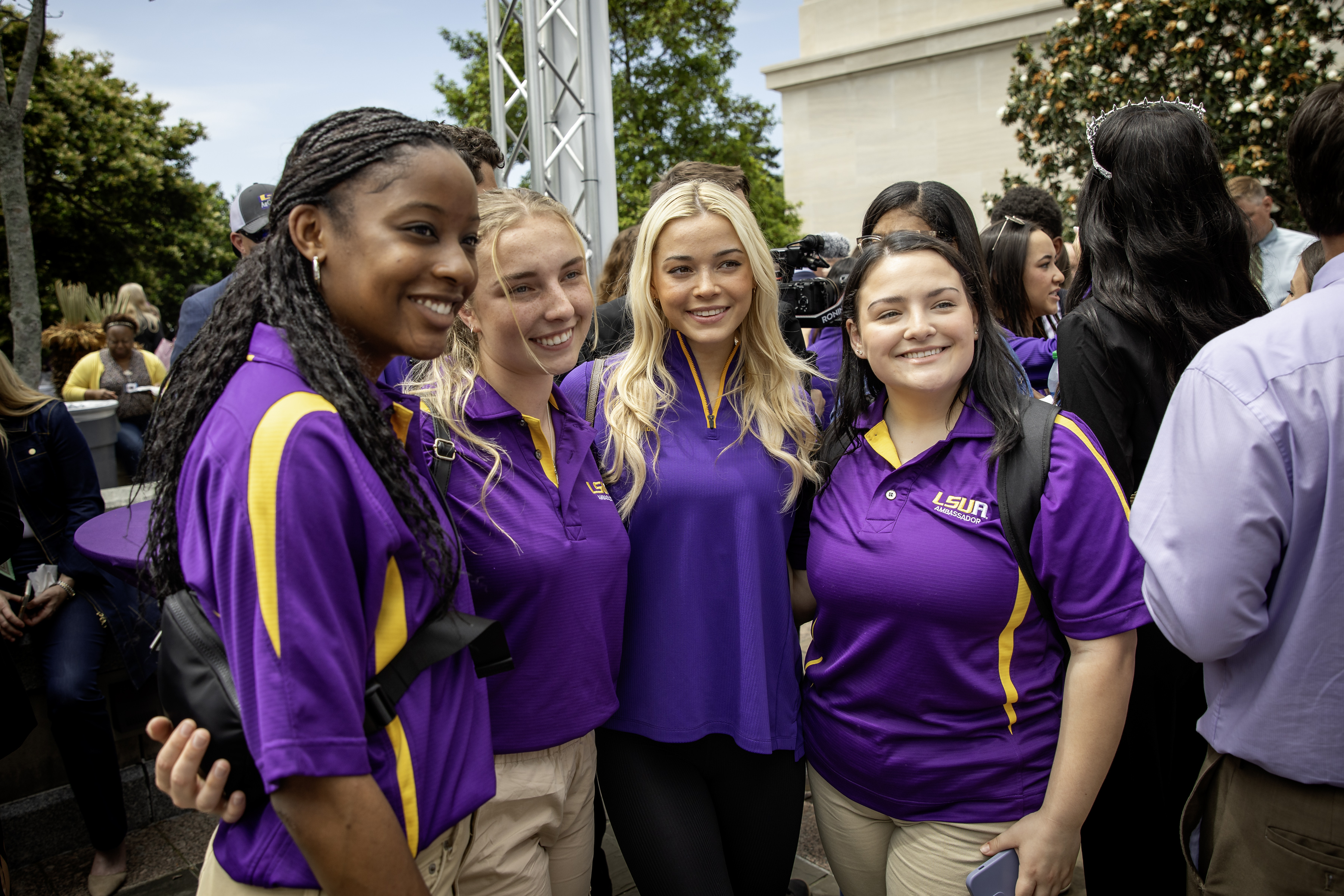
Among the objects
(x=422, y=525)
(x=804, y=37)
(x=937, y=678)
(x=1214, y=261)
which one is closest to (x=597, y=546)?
(x=422, y=525)

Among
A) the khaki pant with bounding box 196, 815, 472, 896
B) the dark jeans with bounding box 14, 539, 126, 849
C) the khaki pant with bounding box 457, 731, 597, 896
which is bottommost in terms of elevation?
the dark jeans with bounding box 14, 539, 126, 849

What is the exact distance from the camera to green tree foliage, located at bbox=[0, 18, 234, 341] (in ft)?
58.6

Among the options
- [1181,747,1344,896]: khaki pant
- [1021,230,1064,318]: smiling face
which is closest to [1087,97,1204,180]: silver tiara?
[1021,230,1064,318]: smiling face

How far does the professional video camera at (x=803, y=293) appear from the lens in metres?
3.00

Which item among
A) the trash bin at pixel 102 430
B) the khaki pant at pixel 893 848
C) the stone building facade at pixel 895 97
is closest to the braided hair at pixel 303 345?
the khaki pant at pixel 893 848

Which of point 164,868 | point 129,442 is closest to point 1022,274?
point 164,868

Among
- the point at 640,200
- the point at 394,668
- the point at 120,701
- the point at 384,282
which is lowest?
the point at 120,701

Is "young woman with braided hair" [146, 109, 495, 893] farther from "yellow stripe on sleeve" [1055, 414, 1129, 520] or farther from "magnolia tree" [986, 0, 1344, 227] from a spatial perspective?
"magnolia tree" [986, 0, 1344, 227]

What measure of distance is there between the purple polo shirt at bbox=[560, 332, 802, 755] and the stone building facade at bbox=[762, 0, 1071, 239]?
11946 millimetres

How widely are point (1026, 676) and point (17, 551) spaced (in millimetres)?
3514

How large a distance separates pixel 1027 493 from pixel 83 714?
3314mm

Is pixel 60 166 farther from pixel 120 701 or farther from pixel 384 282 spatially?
pixel 384 282

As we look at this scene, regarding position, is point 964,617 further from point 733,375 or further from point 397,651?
point 397,651

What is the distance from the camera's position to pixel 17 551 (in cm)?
318
